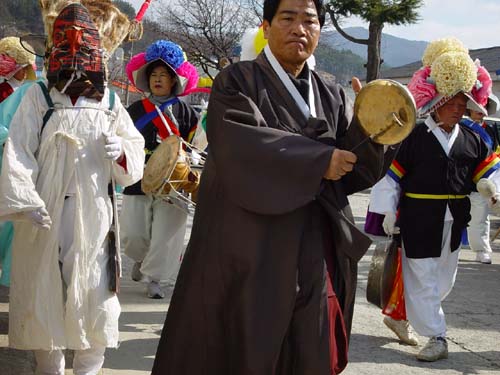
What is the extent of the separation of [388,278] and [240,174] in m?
2.72

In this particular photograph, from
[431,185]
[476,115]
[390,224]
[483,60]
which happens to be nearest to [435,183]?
[431,185]

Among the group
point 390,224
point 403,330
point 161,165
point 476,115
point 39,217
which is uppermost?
point 476,115

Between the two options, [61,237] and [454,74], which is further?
[454,74]

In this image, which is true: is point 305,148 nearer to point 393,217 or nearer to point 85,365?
point 85,365

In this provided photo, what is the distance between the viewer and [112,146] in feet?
13.1

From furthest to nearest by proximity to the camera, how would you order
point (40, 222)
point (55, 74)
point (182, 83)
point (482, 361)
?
point (182, 83) < point (482, 361) < point (55, 74) < point (40, 222)

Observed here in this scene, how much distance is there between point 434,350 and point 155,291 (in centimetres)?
238

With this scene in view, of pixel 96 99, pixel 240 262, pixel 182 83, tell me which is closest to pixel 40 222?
pixel 96 99

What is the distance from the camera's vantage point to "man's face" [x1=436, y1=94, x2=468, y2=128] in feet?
17.6

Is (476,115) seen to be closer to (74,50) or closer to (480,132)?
(480,132)

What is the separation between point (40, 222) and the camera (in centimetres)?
379

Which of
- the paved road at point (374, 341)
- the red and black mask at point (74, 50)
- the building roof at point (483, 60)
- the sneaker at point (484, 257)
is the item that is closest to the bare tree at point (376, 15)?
the building roof at point (483, 60)

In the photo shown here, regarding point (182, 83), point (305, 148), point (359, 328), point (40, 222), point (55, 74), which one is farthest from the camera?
point (182, 83)

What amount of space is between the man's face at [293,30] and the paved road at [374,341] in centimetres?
223
